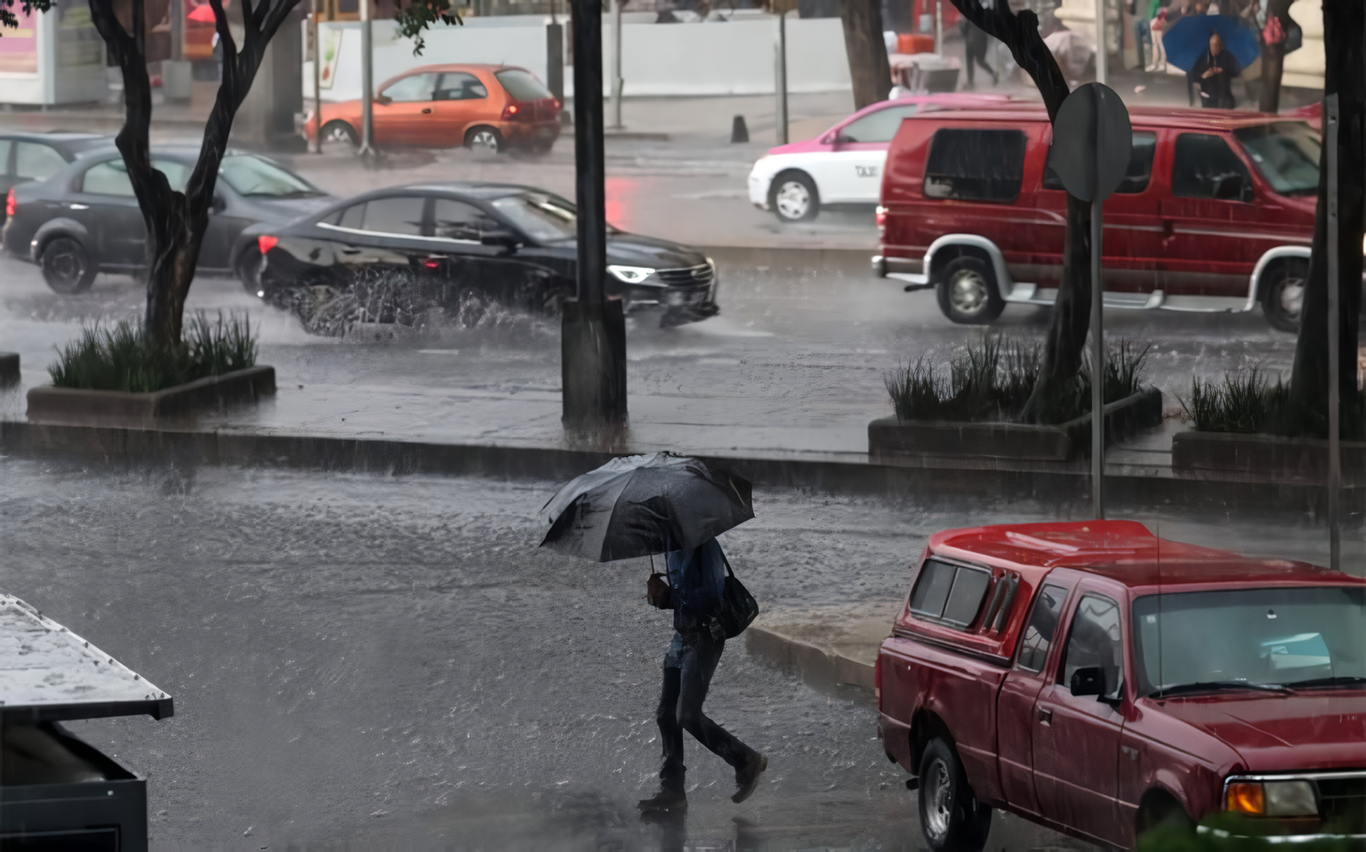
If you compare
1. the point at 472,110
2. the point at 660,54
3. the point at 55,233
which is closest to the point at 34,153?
the point at 55,233

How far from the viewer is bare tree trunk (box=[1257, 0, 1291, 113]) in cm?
2139

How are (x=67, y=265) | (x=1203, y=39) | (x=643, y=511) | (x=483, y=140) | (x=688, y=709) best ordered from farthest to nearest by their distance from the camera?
1. (x=483, y=140)
2. (x=1203, y=39)
3. (x=67, y=265)
4. (x=688, y=709)
5. (x=643, y=511)

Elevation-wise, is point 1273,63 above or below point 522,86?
below

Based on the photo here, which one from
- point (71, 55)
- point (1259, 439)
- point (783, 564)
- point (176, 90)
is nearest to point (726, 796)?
point (783, 564)

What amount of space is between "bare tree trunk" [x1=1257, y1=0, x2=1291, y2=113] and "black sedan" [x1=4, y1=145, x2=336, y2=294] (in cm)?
1100

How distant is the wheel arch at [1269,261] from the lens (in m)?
17.9

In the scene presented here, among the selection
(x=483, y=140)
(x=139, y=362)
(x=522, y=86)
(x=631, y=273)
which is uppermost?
(x=522, y=86)

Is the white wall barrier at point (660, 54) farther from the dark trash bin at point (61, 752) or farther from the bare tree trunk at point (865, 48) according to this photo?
the dark trash bin at point (61, 752)

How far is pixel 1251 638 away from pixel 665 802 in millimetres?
2448

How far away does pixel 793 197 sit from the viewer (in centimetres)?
2492

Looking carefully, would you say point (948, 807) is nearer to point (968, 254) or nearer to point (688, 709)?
point (688, 709)

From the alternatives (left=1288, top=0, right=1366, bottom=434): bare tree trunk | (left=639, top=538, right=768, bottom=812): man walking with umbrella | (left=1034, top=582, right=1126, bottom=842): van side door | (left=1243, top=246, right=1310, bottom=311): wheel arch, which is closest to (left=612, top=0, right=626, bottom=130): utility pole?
(left=1243, top=246, right=1310, bottom=311): wheel arch

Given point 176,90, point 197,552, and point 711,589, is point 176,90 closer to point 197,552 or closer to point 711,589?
point 197,552

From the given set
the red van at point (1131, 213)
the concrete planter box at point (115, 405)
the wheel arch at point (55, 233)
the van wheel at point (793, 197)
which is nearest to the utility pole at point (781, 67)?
the van wheel at point (793, 197)
